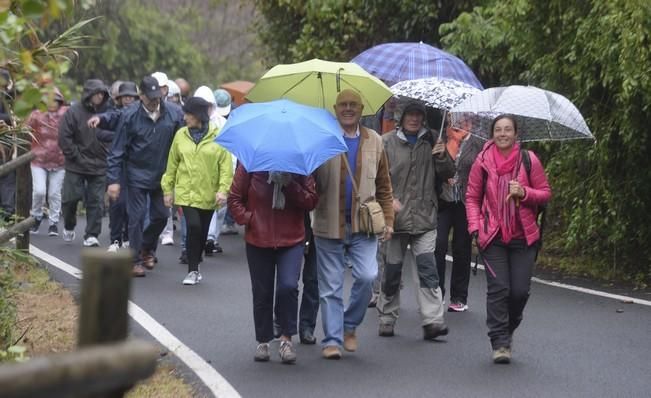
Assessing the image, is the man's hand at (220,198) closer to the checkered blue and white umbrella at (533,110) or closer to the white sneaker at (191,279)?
the white sneaker at (191,279)

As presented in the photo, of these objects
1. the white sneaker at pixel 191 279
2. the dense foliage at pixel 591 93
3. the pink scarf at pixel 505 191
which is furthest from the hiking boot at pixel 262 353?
the dense foliage at pixel 591 93

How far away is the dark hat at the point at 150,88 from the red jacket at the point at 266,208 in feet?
12.5

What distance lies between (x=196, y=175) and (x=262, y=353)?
3472 mm

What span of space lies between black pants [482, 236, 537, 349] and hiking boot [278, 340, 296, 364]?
1.37 m

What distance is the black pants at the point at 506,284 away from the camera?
8.35 meters

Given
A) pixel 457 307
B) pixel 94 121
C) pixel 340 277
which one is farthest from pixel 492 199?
pixel 94 121

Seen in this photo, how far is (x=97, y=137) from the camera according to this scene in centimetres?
1445

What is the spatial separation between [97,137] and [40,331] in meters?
5.68

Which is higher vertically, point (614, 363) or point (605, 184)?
point (605, 184)

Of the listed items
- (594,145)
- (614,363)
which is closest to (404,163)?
(614,363)

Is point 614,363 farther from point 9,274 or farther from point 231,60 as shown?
point 231,60

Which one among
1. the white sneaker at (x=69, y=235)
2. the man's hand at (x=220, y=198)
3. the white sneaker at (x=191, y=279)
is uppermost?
the man's hand at (x=220, y=198)

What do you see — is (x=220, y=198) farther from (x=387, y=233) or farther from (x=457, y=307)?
(x=387, y=233)

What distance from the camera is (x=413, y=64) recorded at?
11.5m
